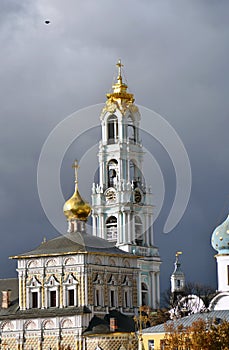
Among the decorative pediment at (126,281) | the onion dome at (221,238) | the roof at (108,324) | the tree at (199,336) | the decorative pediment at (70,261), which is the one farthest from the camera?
the decorative pediment at (126,281)

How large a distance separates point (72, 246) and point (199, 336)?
1543cm

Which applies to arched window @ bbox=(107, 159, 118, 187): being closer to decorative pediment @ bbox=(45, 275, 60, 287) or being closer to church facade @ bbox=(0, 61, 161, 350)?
church facade @ bbox=(0, 61, 161, 350)

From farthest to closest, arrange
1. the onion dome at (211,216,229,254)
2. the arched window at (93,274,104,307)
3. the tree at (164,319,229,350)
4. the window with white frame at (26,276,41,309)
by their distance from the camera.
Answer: the window with white frame at (26,276,41,309)
the arched window at (93,274,104,307)
the onion dome at (211,216,229,254)
the tree at (164,319,229,350)

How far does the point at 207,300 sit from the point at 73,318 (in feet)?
58.0

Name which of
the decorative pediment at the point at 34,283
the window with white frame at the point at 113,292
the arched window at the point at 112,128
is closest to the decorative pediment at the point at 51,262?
the decorative pediment at the point at 34,283

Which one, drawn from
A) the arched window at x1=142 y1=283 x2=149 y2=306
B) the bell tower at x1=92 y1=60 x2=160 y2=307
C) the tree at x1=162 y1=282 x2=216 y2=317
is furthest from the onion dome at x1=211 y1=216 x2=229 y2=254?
the bell tower at x1=92 y1=60 x2=160 y2=307

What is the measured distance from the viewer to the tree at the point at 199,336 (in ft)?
202

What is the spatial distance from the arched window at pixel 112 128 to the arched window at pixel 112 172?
5.15 feet

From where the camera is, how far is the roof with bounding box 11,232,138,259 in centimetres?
7544

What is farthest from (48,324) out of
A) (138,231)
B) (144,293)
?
(138,231)

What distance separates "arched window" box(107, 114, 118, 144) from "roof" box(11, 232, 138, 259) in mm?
25067

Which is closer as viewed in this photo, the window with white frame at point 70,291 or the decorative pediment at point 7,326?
the window with white frame at point 70,291

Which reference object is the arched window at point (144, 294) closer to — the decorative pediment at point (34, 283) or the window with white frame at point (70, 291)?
the decorative pediment at point (34, 283)

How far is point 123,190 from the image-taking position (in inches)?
3949
